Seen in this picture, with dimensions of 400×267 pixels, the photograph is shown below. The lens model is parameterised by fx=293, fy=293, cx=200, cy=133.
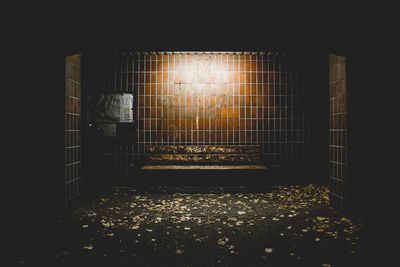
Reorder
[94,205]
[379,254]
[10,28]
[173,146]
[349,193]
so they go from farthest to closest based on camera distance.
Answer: [173,146], [94,205], [349,193], [10,28], [379,254]

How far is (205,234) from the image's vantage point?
14.0ft

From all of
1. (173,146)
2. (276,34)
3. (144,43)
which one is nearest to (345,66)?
(276,34)

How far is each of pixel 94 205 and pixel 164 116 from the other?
3229mm

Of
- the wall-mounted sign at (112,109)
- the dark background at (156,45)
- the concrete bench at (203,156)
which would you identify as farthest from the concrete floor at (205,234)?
the wall-mounted sign at (112,109)

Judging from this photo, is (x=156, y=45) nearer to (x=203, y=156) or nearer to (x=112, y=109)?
(x=112, y=109)

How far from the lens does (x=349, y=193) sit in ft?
17.3

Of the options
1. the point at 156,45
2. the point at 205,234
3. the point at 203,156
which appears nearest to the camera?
the point at 205,234

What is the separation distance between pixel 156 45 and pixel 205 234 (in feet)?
10.7

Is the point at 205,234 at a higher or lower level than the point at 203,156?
lower

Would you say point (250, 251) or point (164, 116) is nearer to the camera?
point (250, 251)

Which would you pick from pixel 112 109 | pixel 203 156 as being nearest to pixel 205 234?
pixel 203 156

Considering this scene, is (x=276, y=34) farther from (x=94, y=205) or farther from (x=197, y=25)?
(x=94, y=205)

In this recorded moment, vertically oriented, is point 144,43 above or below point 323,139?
above

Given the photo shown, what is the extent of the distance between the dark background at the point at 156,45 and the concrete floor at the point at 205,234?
82cm
